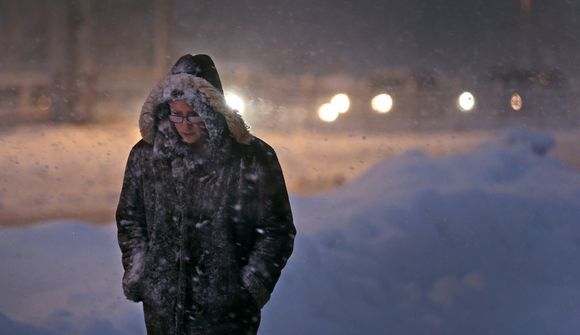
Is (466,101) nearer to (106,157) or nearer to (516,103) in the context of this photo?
(516,103)

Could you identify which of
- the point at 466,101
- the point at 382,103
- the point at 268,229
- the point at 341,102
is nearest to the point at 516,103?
the point at 466,101

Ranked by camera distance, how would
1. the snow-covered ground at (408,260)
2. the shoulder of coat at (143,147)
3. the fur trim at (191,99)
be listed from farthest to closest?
the snow-covered ground at (408,260) < the shoulder of coat at (143,147) < the fur trim at (191,99)

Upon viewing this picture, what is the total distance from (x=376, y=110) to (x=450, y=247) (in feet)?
2.80

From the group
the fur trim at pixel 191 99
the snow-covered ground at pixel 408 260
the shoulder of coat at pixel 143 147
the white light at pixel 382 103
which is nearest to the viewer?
the fur trim at pixel 191 99

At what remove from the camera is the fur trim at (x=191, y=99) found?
12.2ft

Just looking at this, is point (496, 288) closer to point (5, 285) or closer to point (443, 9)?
point (443, 9)

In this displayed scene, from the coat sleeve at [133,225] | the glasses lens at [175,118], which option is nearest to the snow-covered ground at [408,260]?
the coat sleeve at [133,225]

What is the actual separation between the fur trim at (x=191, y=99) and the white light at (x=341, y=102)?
46.3 inches

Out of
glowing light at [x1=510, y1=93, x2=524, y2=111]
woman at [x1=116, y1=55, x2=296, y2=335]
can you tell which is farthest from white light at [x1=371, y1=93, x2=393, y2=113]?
woman at [x1=116, y1=55, x2=296, y2=335]

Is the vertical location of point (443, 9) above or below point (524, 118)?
above

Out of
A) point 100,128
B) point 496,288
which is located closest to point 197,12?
point 100,128

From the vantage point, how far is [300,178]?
191 inches

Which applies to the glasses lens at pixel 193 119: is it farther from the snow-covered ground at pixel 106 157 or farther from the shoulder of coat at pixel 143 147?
the snow-covered ground at pixel 106 157

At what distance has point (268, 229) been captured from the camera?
3805mm
